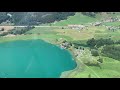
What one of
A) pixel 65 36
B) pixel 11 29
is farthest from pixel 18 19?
pixel 65 36

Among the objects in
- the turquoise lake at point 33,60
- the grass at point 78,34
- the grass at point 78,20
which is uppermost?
Result: the grass at point 78,20

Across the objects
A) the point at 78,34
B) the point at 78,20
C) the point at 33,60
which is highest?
the point at 78,20

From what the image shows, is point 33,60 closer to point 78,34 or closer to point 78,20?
point 78,34

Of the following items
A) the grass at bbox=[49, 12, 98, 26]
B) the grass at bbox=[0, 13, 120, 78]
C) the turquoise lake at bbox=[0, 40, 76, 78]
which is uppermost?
the grass at bbox=[49, 12, 98, 26]

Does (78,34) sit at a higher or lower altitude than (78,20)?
lower

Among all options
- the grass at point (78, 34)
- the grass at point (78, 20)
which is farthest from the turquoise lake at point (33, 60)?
the grass at point (78, 20)

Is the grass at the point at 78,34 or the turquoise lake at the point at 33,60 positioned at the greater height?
the grass at the point at 78,34

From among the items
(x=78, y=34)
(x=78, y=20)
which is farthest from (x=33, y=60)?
(x=78, y=20)

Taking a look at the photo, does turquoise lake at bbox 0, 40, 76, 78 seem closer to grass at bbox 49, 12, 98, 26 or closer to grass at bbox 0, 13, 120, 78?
grass at bbox 0, 13, 120, 78

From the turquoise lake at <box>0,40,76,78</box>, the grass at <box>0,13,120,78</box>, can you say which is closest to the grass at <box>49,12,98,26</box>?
the grass at <box>0,13,120,78</box>

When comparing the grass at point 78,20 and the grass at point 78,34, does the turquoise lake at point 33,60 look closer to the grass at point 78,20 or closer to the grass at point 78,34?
the grass at point 78,34
